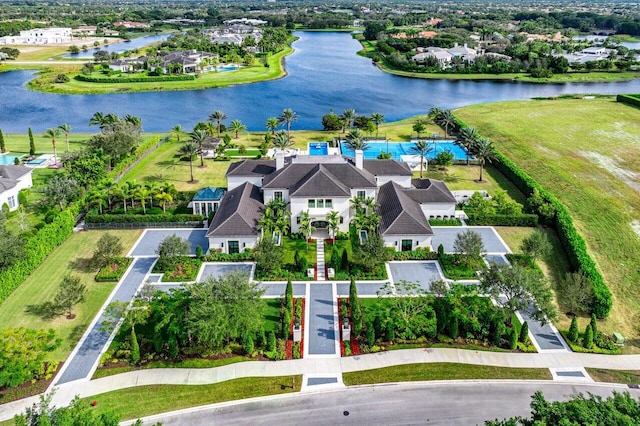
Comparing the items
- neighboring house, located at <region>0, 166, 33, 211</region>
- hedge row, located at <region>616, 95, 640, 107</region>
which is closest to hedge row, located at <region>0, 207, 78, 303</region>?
neighboring house, located at <region>0, 166, 33, 211</region>

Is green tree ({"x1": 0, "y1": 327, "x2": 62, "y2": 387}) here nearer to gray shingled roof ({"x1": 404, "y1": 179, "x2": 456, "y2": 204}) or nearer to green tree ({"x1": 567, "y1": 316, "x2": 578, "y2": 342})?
green tree ({"x1": 567, "y1": 316, "x2": 578, "y2": 342})

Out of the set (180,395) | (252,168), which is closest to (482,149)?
(252,168)

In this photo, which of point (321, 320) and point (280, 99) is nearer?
point (321, 320)

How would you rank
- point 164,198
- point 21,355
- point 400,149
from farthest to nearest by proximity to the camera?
point 400,149, point 164,198, point 21,355

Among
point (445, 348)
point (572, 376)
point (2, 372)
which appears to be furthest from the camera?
point (445, 348)

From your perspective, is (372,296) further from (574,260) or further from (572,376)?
(574,260)

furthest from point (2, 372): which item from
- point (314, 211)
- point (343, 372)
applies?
point (314, 211)

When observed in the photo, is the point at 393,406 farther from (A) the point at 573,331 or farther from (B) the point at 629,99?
(B) the point at 629,99
